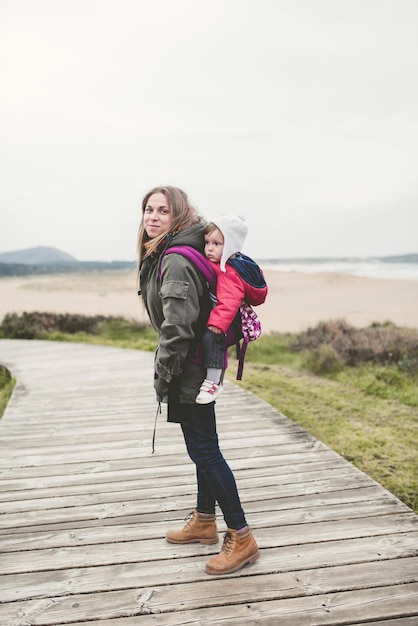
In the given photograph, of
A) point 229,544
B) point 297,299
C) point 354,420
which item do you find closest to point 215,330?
point 229,544

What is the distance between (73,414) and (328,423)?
2862mm

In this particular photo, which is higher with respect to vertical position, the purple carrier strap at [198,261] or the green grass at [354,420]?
the purple carrier strap at [198,261]

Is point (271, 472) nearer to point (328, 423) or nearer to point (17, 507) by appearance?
point (17, 507)

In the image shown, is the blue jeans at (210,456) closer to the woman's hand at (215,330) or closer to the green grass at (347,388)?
the woman's hand at (215,330)

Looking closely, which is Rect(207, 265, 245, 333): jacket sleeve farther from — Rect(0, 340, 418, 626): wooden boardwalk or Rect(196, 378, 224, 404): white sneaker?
Rect(0, 340, 418, 626): wooden boardwalk

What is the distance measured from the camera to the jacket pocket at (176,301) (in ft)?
7.55

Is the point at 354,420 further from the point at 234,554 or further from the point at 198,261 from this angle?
the point at 198,261

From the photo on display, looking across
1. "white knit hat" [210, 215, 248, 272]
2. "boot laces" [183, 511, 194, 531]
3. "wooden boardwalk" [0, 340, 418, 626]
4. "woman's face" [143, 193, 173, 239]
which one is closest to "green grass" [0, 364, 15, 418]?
"wooden boardwalk" [0, 340, 418, 626]

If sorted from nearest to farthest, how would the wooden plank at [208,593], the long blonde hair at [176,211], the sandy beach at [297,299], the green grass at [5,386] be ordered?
1. the wooden plank at [208,593]
2. the long blonde hair at [176,211]
3. the green grass at [5,386]
4. the sandy beach at [297,299]

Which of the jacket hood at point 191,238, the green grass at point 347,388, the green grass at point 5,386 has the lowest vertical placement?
the green grass at point 5,386

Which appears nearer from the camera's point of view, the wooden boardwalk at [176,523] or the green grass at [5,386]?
the wooden boardwalk at [176,523]

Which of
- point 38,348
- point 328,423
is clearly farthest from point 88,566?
point 38,348

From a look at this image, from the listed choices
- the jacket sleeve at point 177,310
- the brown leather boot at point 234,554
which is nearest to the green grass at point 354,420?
the brown leather boot at point 234,554

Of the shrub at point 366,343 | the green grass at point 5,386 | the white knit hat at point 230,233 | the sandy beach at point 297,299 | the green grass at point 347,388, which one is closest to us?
the white knit hat at point 230,233
